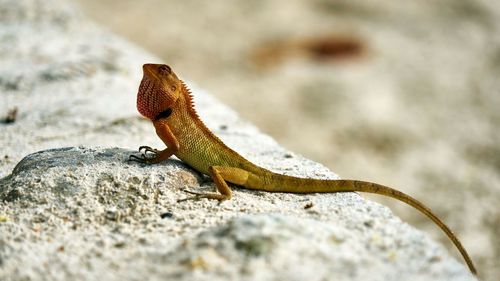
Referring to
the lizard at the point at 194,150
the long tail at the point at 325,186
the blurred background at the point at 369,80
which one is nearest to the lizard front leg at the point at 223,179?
the lizard at the point at 194,150

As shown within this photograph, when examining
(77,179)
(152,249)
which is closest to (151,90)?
(77,179)

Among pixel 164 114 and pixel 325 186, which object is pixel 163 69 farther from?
pixel 325 186

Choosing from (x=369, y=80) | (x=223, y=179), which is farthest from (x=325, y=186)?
(x=369, y=80)

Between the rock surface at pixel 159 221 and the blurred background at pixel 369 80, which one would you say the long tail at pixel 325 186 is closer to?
the rock surface at pixel 159 221

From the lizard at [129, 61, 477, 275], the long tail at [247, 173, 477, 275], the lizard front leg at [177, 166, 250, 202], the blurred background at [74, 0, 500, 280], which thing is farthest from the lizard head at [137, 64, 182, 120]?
the blurred background at [74, 0, 500, 280]

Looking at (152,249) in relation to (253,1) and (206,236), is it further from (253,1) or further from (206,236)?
(253,1)

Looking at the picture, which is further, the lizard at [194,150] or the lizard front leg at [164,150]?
the lizard front leg at [164,150]

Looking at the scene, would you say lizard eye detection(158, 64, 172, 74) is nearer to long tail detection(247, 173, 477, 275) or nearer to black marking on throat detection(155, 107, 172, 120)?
black marking on throat detection(155, 107, 172, 120)
